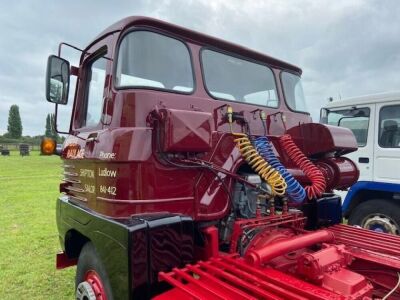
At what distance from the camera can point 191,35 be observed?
289 cm

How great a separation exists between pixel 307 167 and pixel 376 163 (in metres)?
3.43

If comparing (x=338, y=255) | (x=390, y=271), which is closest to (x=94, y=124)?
(x=338, y=255)

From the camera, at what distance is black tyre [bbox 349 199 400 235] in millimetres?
5531

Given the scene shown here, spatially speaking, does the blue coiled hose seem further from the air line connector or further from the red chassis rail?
the red chassis rail

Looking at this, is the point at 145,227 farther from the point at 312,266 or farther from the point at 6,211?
the point at 6,211

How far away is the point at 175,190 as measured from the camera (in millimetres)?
2459

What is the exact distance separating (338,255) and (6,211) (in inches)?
348

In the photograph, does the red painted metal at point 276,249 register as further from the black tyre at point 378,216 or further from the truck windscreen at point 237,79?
the black tyre at point 378,216

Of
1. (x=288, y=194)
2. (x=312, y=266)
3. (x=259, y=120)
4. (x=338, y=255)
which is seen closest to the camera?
(x=312, y=266)

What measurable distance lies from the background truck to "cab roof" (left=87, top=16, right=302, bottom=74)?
2865 mm

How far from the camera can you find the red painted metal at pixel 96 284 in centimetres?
254

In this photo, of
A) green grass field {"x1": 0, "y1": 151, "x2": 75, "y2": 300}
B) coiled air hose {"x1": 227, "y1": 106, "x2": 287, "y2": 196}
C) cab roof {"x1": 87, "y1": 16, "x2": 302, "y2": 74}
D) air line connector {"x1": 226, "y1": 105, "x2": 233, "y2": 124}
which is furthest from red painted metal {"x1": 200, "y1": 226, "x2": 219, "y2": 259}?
green grass field {"x1": 0, "y1": 151, "x2": 75, "y2": 300}

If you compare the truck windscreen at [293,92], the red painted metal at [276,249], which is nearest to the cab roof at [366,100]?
the truck windscreen at [293,92]

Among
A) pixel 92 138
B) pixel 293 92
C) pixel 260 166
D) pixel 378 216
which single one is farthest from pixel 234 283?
pixel 378 216
